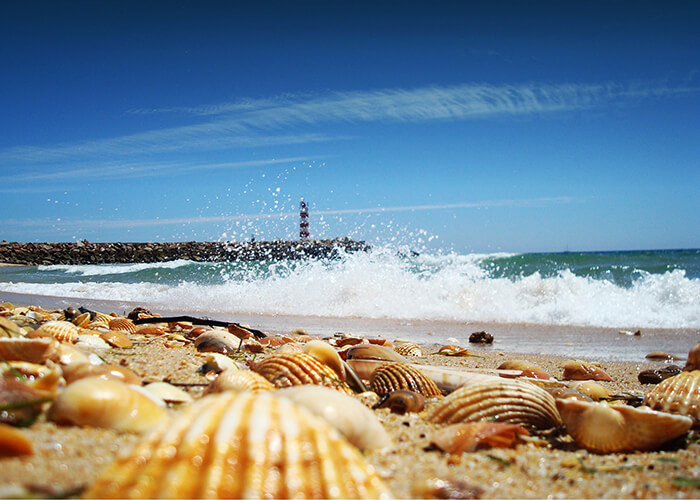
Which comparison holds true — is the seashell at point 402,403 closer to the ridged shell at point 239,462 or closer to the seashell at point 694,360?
the ridged shell at point 239,462

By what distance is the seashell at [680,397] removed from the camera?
8.45ft

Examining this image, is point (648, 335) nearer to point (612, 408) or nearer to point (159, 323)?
point (612, 408)

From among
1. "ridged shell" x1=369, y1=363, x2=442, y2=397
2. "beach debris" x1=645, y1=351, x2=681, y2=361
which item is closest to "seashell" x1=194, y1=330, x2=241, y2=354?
"ridged shell" x1=369, y1=363, x2=442, y2=397

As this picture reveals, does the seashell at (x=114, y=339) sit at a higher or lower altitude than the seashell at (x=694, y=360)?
higher

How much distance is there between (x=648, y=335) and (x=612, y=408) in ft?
19.1

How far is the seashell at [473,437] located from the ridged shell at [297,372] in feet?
2.54

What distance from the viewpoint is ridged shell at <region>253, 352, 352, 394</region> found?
8.55 ft

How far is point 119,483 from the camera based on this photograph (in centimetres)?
108

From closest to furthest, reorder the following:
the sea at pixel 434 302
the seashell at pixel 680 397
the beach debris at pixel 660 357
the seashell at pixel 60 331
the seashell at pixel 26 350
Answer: the seashell at pixel 26 350, the seashell at pixel 680 397, the seashell at pixel 60 331, the beach debris at pixel 660 357, the sea at pixel 434 302

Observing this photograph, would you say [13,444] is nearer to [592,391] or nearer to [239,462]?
[239,462]

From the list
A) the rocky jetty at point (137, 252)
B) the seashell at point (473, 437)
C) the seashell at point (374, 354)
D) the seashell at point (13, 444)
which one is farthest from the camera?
the rocky jetty at point (137, 252)

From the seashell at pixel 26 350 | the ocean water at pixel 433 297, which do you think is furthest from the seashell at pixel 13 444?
the ocean water at pixel 433 297

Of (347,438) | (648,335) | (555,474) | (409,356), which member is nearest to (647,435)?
(555,474)

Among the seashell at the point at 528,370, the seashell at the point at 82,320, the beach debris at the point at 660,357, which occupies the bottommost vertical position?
the beach debris at the point at 660,357
